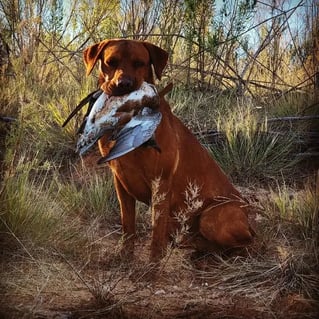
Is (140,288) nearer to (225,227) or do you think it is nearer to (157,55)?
(225,227)

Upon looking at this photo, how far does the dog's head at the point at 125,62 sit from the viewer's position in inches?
79.4

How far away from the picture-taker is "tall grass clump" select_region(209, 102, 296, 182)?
2.50 m


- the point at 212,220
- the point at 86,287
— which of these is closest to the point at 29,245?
the point at 86,287

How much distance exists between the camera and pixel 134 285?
193 cm

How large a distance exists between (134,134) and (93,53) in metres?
0.37

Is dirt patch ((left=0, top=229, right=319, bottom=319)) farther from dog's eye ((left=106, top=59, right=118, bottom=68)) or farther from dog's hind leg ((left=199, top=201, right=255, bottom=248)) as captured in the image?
dog's eye ((left=106, top=59, right=118, bottom=68))

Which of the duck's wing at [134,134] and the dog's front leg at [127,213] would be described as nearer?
the duck's wing at [134,134]

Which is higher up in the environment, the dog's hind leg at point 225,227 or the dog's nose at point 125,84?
the dog's nose at point 125,84

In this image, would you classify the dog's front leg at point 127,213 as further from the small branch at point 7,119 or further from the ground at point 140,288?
the small branch at point 7,119

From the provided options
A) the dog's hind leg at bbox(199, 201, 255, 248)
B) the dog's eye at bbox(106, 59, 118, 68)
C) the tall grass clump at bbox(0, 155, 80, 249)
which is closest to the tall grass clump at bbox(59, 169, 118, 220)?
the tall grass clump at bbox(0, 155, 80, 249)

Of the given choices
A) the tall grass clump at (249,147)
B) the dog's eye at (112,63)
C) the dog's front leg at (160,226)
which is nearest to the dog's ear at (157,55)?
the dog's eye at (112,63)

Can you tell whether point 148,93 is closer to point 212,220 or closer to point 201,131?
point 212,220

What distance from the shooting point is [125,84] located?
200cm

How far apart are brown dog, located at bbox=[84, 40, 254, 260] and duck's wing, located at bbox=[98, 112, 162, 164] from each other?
11cm
